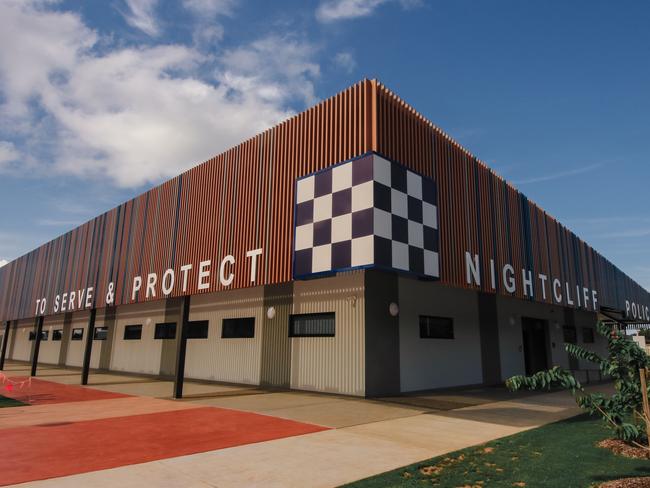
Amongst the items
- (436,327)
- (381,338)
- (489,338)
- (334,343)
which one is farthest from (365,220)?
(489,338)

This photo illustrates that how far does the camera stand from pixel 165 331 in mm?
22328

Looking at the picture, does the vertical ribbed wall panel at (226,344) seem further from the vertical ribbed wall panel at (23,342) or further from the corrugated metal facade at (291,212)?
the vertical ribbed wall panel at (23,342)

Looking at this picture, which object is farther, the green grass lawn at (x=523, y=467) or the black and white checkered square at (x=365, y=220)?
the black and white checkered square at (x=365, y=220)

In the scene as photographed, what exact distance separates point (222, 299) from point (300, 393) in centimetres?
640

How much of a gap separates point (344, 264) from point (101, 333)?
23913 mm

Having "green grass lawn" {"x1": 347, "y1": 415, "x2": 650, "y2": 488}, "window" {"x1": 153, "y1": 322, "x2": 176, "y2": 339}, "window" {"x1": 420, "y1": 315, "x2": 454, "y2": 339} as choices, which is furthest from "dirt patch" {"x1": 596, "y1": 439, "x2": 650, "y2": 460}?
"window" {"x1": 153, "y1": 322, "x2": 176, "y2": 339}

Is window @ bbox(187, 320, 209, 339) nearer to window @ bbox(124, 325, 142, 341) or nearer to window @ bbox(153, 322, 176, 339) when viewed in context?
window @ bbox(153, 322, 176, 339)

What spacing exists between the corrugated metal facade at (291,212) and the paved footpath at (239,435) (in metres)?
3.70

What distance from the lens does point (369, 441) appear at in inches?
291

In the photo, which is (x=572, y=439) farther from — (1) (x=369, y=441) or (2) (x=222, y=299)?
(2) (x=222, y=299)

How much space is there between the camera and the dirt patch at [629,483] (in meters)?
4.76

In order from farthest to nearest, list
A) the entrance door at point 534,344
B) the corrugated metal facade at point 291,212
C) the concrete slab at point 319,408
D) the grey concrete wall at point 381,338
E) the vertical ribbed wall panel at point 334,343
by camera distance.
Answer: the entrance door at point 534,344
the vertical ribbed wall panel at point 334,343
the grey concrete wall at point 381,338
the corrugated metal facade at point 291,212
the concrete slab at point 319,408

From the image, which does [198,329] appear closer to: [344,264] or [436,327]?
[436,327]

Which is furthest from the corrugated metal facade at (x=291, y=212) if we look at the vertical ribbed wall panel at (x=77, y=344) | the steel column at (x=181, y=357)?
the vertical ribbed wall panel at (x=77, y=344)
